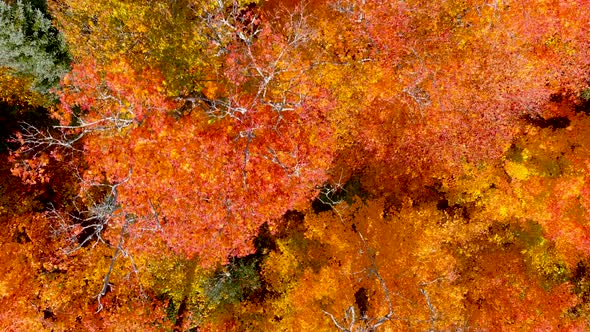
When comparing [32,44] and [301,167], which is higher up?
[32,44]

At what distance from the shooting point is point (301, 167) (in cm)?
2028

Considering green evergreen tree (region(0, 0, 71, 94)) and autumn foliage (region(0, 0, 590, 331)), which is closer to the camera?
autumn foliage (region(0, 0, 590, 331))

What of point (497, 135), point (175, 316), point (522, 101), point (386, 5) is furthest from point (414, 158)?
point (175, 316)

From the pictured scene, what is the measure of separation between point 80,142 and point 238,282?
460 inches

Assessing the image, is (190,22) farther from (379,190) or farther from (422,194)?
(422,194)

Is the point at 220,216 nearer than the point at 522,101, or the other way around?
the point at 220,216

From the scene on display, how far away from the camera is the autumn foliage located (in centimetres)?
1956

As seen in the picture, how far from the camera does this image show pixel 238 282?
23.9 metres

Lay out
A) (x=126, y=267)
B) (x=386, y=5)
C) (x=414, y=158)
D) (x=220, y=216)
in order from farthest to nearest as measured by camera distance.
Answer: (x=414, y=158)
(x=126, y=267)
(x=386, y=5)
(x=220, y=216)

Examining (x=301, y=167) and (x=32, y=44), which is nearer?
(x=301, y=167)

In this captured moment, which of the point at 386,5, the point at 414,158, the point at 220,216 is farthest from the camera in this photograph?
the point at 414,158

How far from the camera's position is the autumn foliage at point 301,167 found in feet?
64.2

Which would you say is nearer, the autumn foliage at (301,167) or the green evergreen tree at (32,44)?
the autumn foliage at (301,167)

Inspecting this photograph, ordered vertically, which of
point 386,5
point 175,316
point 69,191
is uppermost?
point 386,5
